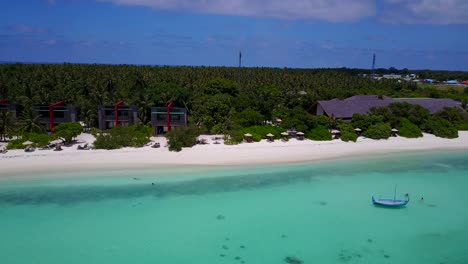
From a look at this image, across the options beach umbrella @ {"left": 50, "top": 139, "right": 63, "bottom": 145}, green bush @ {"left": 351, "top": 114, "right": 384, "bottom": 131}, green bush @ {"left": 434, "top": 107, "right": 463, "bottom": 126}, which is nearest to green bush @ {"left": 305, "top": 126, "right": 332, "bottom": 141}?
green bush @ {"left": 351, "top": 114, "right": 384, "bottom": 131}

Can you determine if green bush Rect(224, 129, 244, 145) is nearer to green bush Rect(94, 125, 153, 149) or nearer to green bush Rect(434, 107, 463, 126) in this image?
green bush Rect(94, 125, 153, 149)

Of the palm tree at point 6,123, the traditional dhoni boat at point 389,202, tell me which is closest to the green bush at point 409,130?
the traditional dhoni boat at point 389,202

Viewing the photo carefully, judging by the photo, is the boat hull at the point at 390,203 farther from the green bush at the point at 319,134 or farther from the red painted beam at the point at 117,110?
the red painted beam at the point at 117,110

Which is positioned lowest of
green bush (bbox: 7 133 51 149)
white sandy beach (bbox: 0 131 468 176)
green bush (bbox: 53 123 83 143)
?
white sandy beach (bbox: 0 131 468 176)

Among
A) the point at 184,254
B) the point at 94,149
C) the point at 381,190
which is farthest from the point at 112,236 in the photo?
the point at 381,190

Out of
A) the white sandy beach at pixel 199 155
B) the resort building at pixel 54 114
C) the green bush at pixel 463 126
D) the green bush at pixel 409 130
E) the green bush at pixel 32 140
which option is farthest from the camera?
the green bush at pixel 463 126

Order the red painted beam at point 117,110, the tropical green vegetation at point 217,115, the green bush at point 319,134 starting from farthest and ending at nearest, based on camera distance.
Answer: the red painted beam at point 117,110
the green bush at point 319,134
the tropical green vegetation at point 217,115
